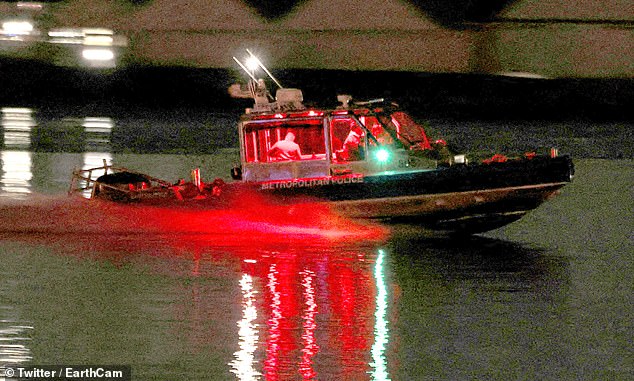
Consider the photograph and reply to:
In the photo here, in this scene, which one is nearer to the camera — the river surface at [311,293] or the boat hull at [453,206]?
the river surface at [311,293]

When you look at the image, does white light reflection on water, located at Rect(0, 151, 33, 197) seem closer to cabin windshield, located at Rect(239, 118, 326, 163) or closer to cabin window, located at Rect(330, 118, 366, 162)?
cabin windshield, located at Rect(239, 118, 326, 163)

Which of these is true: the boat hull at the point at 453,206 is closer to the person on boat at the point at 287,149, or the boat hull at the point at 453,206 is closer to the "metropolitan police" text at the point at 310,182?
the "metropolitan police" text at the point at 310,182

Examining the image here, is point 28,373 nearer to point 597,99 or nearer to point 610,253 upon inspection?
point 610,253

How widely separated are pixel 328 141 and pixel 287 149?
0.51m

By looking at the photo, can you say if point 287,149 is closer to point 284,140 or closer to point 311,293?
point 284,140

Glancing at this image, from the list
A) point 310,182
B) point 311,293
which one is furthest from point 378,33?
point 311,293

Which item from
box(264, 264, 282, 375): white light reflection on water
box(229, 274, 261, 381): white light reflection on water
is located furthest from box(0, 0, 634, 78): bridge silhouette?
box(229, 274, 261, 381): white light reflection on water

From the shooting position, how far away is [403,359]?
11.8 meters

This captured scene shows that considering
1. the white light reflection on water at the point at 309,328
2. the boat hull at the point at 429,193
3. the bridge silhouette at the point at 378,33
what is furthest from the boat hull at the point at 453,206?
the bridge silhouette at the point at 378,33

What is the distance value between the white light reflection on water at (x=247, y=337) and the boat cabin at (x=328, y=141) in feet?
8.14

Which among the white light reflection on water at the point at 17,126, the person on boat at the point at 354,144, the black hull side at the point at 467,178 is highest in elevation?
the white light reflection on water at the point at 17,126

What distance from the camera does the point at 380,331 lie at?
41.5 ft

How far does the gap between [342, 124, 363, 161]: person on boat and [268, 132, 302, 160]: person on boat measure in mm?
573

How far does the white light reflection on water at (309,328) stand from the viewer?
11406 mm
